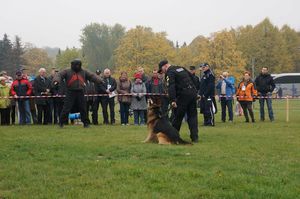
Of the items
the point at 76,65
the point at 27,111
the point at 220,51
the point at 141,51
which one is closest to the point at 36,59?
the point at 141,51

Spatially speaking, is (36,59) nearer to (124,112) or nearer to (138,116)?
→ (124,112)

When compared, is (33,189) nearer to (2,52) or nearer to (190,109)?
(190,109)

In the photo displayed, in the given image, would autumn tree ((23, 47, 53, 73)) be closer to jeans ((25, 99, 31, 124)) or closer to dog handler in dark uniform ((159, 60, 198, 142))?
jeans ((25, 99, 31, 124))

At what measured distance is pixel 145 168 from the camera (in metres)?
6.73

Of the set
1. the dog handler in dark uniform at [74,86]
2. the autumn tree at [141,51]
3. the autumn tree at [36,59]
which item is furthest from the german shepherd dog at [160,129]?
the autumn tree at [36,59]

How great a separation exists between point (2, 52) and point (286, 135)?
6583 cm

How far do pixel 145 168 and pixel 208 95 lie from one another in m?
8.22

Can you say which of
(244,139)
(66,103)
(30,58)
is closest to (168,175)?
(244,139)

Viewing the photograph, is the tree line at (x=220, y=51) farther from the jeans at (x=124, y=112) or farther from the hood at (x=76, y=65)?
the hood at (x=76, y=65)

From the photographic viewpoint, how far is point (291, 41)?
210 ft

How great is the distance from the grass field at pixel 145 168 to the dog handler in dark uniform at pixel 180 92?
679 mm

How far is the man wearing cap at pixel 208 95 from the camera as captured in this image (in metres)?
14.6

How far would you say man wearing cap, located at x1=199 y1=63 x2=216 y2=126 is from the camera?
14586mm

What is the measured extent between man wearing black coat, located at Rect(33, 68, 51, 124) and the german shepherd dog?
6.17 m
